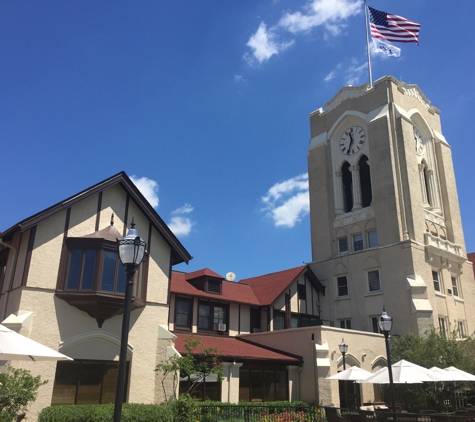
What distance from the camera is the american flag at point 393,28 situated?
3503 centimetres

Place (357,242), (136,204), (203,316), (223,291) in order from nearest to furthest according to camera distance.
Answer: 1. (136,204)
2. (203,316)
3. (223,291)
4. (357,242)

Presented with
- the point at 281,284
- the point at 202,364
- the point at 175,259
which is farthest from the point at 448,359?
the point at 175,259

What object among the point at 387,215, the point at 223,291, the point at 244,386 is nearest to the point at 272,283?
the point at 223,291

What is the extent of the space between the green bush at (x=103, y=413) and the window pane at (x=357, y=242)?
22467 mm

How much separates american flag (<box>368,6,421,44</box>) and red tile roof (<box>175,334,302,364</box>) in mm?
24010

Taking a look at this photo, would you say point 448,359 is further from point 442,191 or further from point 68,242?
point 68,242

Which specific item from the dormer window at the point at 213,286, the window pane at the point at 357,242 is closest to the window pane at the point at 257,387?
the dormer window at the point at 213,286

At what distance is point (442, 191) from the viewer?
38906mm

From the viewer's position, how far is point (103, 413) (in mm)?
15711

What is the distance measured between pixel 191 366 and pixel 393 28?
29071 millimetres

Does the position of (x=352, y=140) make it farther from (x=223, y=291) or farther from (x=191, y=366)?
(x=191, y=366)

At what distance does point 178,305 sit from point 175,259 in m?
6.15

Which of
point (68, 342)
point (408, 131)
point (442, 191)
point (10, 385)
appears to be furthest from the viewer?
point (442, 191)

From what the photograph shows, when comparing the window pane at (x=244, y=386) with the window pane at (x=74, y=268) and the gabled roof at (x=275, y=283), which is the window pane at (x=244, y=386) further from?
the window pane at (x=74, y=268)
